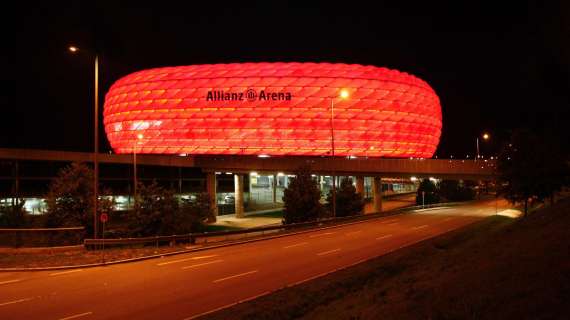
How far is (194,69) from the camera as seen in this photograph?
7894cm

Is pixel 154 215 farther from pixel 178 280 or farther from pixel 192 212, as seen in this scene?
pixel 178 280

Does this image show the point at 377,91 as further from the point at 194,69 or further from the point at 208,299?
the point at 208,299

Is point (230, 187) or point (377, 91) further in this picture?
point (230, 187)

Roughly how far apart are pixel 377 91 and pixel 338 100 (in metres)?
7.92

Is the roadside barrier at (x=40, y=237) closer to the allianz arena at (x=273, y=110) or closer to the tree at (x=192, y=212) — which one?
the tree at (x=192, y=212)

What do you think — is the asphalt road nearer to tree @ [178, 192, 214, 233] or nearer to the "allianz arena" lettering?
tree @ [178, 192, 214, 233]

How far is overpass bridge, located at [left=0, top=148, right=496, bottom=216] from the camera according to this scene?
166 feet

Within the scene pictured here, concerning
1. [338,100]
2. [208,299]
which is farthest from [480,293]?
[338,100]

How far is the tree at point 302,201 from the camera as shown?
4188 centimetres

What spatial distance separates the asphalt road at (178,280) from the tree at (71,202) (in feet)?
35.0

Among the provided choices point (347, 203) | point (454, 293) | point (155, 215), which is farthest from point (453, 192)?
point (454, 293)

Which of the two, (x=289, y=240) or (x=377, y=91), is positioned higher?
(x=377, y=91)

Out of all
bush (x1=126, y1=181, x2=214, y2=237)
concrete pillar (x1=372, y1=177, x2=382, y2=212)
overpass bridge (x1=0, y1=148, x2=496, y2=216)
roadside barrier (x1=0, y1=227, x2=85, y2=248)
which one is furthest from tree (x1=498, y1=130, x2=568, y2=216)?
roadside barrier (x1=0, y1=227, x2=85, y2=248)

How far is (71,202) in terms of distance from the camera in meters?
31.7
